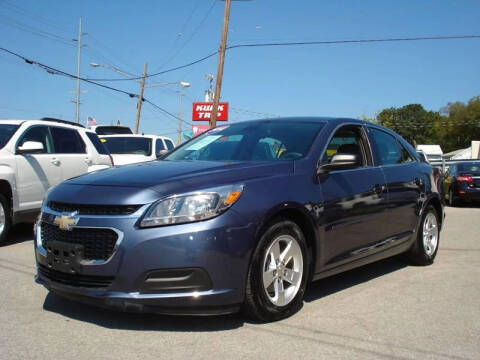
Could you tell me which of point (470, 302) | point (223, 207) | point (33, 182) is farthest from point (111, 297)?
point (33, 182)

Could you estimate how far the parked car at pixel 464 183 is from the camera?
15.0m

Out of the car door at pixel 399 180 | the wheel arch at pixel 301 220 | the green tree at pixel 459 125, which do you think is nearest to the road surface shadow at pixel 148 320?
the wheel arch at pixel 301 220

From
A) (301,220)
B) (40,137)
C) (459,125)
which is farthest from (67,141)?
(459,125)

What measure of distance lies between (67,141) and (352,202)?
212 inches

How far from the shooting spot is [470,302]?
457cm

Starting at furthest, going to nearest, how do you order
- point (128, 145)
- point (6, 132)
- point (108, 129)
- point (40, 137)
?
point (108, 129)
point (128, 145)
point (40, 137)
point (6, 132)

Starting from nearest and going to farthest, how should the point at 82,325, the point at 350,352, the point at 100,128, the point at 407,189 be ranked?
1. the point at 350,352
2. the point at 82,325
3. the point at 407,189
4. the point at 100,128

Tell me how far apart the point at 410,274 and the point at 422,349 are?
2.39m

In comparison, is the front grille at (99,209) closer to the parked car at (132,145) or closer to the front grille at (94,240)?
the front grille at (94,240)

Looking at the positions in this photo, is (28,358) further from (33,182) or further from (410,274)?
(33,182)

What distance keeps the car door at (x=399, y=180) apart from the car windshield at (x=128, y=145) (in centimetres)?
795

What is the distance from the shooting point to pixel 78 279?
3.58m

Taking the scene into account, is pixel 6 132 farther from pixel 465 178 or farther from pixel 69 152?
pixel 465 178

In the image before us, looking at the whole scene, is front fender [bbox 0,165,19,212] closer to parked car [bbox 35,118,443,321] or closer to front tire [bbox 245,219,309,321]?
parked car [bbox 35,118,443,321]
